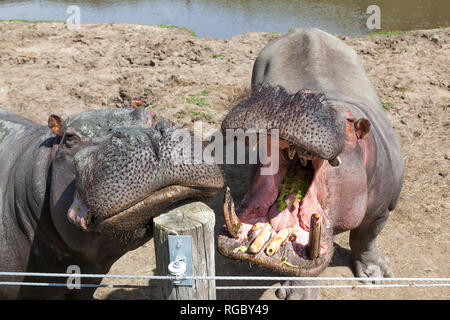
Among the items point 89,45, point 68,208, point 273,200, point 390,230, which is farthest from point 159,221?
point 89,45

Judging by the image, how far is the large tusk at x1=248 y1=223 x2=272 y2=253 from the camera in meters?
2.58

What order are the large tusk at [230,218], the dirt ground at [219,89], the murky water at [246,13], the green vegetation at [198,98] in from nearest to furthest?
1. the large tusk at [230,218]
2. the dirt ground at [219,89]
3. the green vegetation at [198,98]
4. the murky water at [246,13]

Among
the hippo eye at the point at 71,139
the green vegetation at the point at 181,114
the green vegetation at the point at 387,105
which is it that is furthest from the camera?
the green vegetation at the point at 387,105

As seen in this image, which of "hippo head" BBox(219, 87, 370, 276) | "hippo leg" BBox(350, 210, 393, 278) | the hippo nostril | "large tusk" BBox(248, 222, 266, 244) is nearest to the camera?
the hippo nostril

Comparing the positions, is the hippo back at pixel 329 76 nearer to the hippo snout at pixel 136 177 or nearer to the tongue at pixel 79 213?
the hippo snout at pixel 136 177

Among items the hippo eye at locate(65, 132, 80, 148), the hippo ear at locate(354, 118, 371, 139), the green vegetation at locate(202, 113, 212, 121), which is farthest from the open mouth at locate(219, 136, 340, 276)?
the green vegetation at locate(202, 113, 212, 121)

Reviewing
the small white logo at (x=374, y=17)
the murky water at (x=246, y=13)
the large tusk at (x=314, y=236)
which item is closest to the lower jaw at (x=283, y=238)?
the large tusk at (x=314, y=236)

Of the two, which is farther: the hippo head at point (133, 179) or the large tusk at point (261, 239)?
the large tusk at point (261, 239)

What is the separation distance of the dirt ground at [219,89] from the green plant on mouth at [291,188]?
1572 millimetres

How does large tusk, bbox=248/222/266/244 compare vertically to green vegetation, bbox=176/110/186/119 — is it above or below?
above

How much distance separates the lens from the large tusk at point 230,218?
2496 millimetres

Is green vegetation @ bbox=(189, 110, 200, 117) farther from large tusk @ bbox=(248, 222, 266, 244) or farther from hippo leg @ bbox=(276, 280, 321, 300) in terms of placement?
large tusk @ bbox=(248, 222, 266, 244)

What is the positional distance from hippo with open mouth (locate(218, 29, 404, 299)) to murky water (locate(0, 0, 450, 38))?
28.2 ft

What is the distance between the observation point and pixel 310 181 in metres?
2.89
